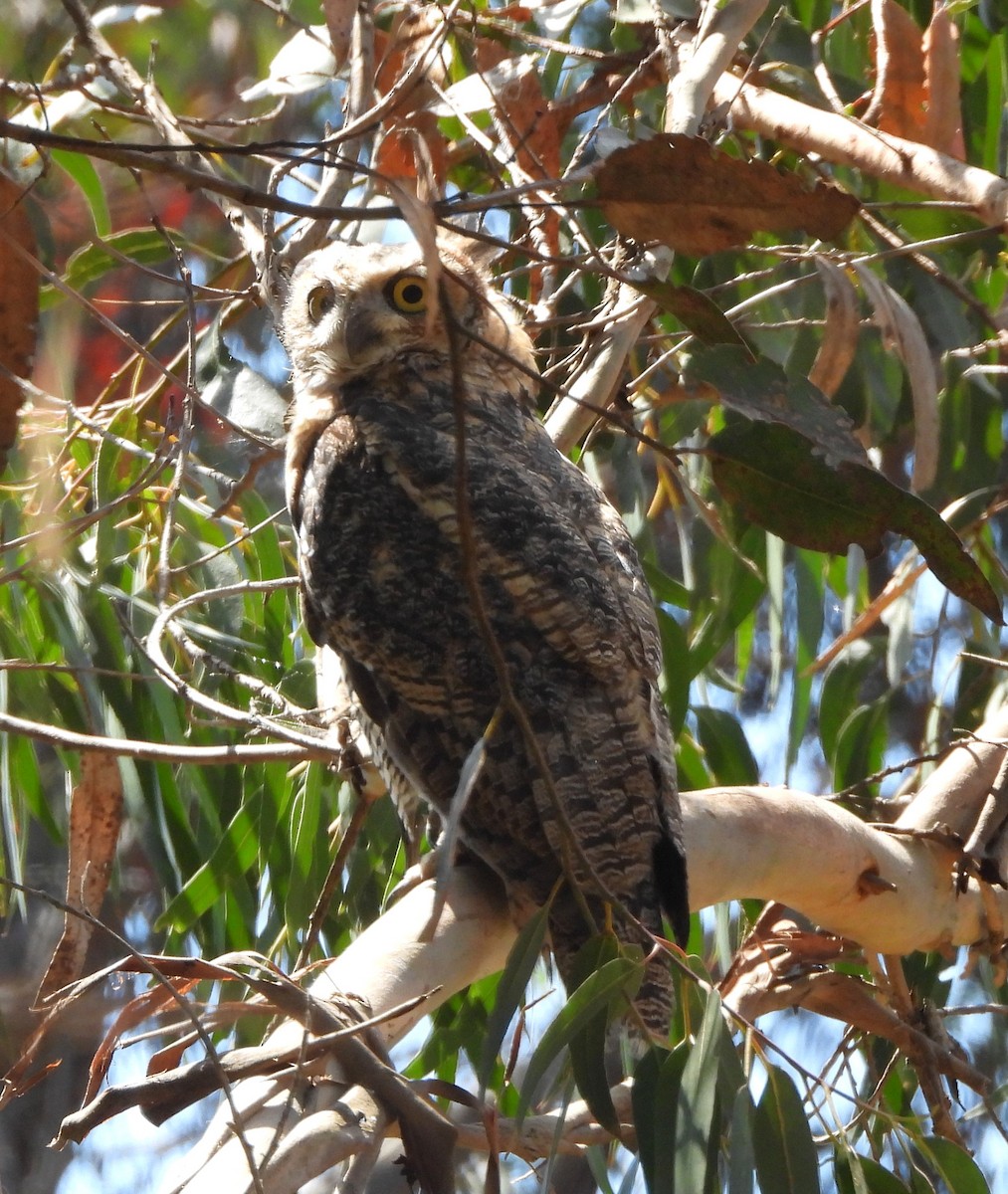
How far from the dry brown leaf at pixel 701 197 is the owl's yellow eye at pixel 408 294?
1.55m

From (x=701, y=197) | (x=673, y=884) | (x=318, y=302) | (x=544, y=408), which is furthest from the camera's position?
(x=544, y=408)

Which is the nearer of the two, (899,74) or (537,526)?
(537,526)

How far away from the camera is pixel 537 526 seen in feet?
6.91

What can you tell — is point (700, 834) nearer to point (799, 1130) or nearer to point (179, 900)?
point (799, 1130)

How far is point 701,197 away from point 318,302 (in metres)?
1.71

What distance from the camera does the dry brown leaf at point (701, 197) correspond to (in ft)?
3.26

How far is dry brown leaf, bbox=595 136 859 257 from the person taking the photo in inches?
39.2

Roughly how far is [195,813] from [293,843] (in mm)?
581

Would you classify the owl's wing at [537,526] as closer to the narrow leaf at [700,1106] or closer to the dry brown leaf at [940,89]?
the narrow leaf at [700,1106]

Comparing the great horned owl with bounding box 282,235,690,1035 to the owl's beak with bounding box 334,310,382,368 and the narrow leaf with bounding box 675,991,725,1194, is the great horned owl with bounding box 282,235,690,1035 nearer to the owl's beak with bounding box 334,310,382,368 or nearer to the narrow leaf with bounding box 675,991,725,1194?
the owl's beak with bounding box 334,310,382,368

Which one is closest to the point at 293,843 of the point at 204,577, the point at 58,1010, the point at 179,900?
the point at 179,900

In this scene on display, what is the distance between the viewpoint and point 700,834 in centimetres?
204

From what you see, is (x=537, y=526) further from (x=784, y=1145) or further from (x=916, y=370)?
(x=784, y=1145)

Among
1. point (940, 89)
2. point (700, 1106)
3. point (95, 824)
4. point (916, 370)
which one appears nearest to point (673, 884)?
point (700, 1106)
